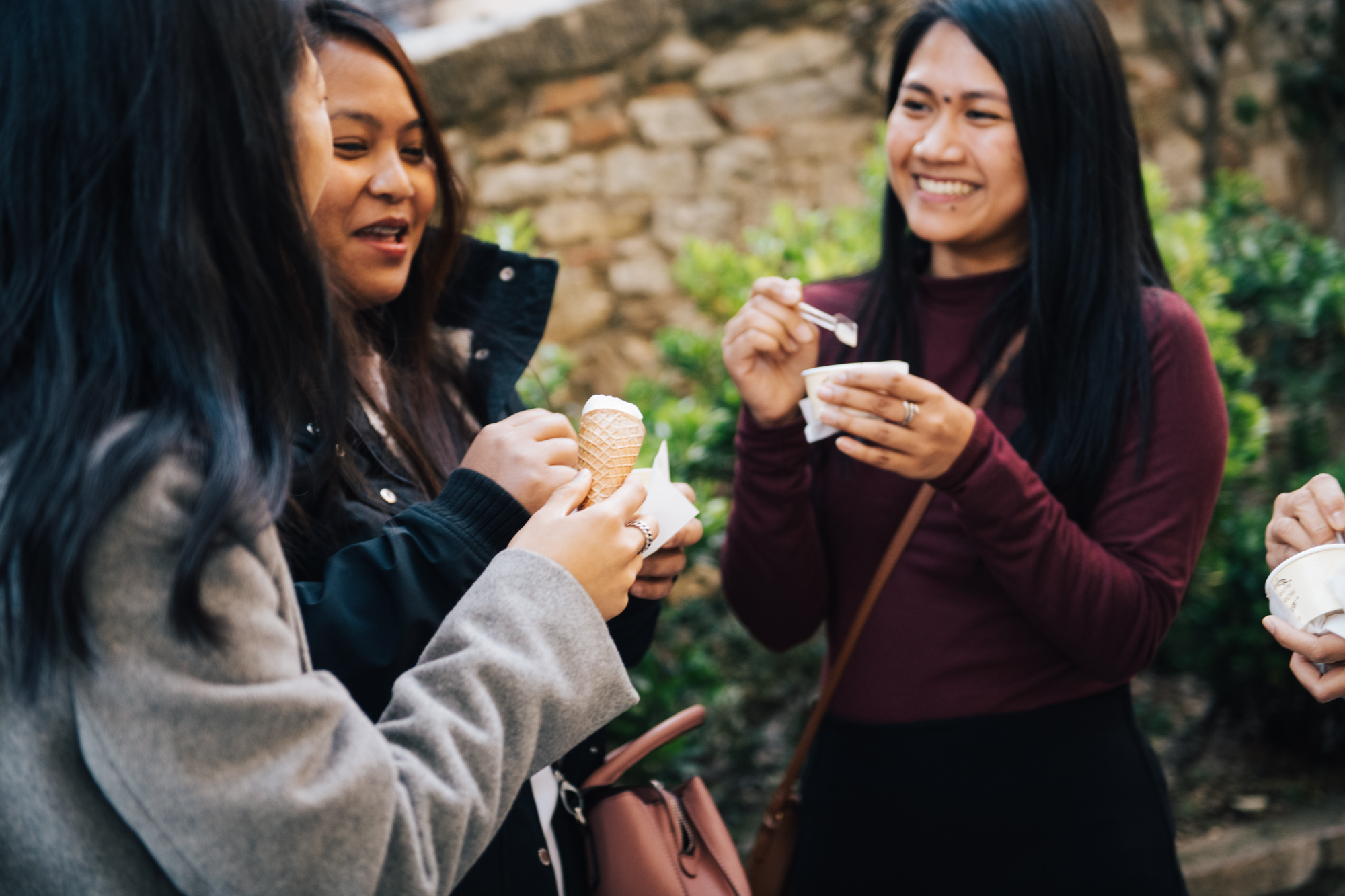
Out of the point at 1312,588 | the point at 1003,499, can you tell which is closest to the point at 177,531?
the point at 1003,499

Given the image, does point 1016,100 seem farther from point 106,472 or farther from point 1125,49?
point 1125,49

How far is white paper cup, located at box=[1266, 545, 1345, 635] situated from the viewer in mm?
1335

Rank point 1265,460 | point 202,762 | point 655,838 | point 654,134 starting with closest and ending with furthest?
point 202,762
point 655,838
point 1265,460
point 654,134

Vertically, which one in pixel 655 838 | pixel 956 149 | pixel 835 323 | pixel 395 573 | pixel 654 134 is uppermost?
pixel 654 134

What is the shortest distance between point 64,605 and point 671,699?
196 centimetres

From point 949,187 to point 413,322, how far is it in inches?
40.7

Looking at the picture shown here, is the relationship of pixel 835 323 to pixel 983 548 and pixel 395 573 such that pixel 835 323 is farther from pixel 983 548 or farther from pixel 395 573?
pixel 395 573

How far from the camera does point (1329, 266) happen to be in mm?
3668

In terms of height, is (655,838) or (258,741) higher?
(258,741)

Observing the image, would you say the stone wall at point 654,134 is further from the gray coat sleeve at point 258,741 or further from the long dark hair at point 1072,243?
the gray coat sleeve at point 258,741

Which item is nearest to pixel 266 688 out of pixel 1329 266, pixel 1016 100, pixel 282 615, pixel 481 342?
pixel 282 615

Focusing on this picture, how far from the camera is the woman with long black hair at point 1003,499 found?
5.68 ft

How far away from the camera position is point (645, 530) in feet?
4.26

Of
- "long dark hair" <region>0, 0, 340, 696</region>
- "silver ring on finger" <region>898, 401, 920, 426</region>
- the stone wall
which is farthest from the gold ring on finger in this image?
the stone wall
